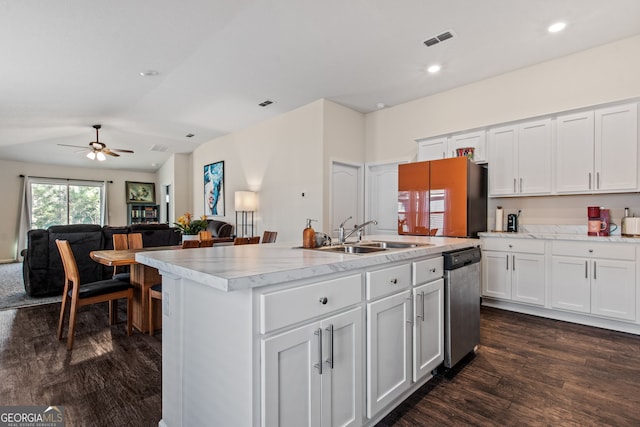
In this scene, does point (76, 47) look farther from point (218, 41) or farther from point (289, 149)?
point (289, 149)

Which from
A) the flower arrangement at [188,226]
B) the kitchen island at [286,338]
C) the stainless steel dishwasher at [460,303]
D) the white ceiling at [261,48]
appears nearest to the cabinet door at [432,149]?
the white ceiling at [261,48]

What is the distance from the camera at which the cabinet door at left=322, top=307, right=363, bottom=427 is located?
134 cm

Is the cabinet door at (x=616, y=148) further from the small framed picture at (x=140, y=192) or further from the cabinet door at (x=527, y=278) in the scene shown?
the small framed picture at (x=140, y=192)

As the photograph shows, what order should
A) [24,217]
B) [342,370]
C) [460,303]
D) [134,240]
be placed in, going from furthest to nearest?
[24,217], [134,240], [460,303], [342,370]

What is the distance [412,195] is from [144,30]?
3526 mm

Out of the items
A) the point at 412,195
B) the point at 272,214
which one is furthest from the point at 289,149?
the point at 412,195

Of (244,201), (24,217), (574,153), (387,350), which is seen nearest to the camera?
(387,350)

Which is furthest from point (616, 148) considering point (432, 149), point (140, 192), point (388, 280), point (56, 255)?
point (140, 192)

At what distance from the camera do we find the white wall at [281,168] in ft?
16.5

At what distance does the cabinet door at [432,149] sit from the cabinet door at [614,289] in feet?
7.00

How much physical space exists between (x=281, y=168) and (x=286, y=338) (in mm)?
4773

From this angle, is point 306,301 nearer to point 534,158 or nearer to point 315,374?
point 315,374

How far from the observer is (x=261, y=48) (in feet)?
11.2

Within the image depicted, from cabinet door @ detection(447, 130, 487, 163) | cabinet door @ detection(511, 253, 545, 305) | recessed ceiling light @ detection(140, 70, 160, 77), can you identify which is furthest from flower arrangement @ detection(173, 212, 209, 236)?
cabinet door @ detection(511, 253, 545, 305)
